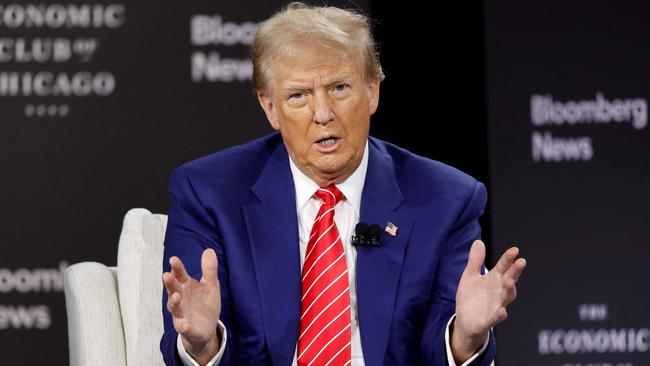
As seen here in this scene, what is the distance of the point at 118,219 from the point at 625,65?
85.9 inches

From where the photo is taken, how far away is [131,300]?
2939mm

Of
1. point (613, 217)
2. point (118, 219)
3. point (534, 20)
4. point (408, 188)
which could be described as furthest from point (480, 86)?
point (408, 188)

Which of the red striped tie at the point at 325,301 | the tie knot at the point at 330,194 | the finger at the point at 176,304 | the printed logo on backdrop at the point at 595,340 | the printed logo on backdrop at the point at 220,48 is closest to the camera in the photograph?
the finger at the point at 176,304

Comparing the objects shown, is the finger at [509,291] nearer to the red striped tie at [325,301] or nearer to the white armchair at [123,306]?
the red striped tie at [325,301]

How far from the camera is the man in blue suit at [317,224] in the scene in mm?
Result: 2615

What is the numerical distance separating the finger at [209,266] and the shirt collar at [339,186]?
1.37 ft

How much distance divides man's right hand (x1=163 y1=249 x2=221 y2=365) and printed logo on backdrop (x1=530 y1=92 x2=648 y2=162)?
2.88m

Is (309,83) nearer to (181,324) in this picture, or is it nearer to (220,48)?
A: (181,324)

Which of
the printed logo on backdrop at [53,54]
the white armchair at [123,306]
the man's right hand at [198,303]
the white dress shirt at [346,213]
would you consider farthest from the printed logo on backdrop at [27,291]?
the man's right hand at [198,303]

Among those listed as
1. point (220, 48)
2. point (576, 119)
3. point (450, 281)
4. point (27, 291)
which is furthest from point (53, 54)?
point (450, 281)

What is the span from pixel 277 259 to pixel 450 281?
0.39m

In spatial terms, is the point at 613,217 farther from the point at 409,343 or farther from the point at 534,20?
the point at 409,343

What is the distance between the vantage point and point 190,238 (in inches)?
106

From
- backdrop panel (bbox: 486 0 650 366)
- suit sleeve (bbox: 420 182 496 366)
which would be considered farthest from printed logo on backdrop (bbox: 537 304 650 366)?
suit sleeve (bbox: 420 182 496 366)
